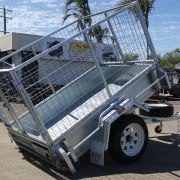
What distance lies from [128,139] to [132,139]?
0.10 m

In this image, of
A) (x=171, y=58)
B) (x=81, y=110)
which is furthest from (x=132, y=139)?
(x=171, y=58)

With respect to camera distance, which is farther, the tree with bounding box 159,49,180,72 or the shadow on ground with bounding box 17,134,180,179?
the tree with bounding box 159,49,180,72

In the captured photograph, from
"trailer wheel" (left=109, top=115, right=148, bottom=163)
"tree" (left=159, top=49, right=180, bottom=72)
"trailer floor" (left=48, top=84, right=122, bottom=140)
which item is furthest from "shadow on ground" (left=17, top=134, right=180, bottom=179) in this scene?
"tree" (left=159, top=49, right=180, bottom=72)

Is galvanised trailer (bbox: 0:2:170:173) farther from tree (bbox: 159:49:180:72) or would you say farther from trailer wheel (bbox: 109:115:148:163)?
tree (bbox: 159:49:180:72)

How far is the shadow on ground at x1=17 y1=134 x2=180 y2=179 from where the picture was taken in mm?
5188

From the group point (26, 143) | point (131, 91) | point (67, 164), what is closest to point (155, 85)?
point (131, 91)

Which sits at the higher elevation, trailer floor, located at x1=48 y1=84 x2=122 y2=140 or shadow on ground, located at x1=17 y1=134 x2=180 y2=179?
trailer floor, located at x1=48 y1=84 x2=122 y2=140

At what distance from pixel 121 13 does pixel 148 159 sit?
2872 mm

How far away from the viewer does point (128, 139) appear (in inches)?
221

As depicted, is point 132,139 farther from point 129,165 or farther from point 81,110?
point 81,110

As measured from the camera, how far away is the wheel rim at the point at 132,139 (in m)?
5.60

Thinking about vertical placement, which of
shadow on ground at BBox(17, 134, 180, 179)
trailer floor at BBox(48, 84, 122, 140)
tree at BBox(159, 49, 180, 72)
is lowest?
tree at BBox(159, 49, 180, 72)

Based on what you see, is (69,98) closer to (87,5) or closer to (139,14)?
(139,14)

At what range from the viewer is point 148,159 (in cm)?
592
